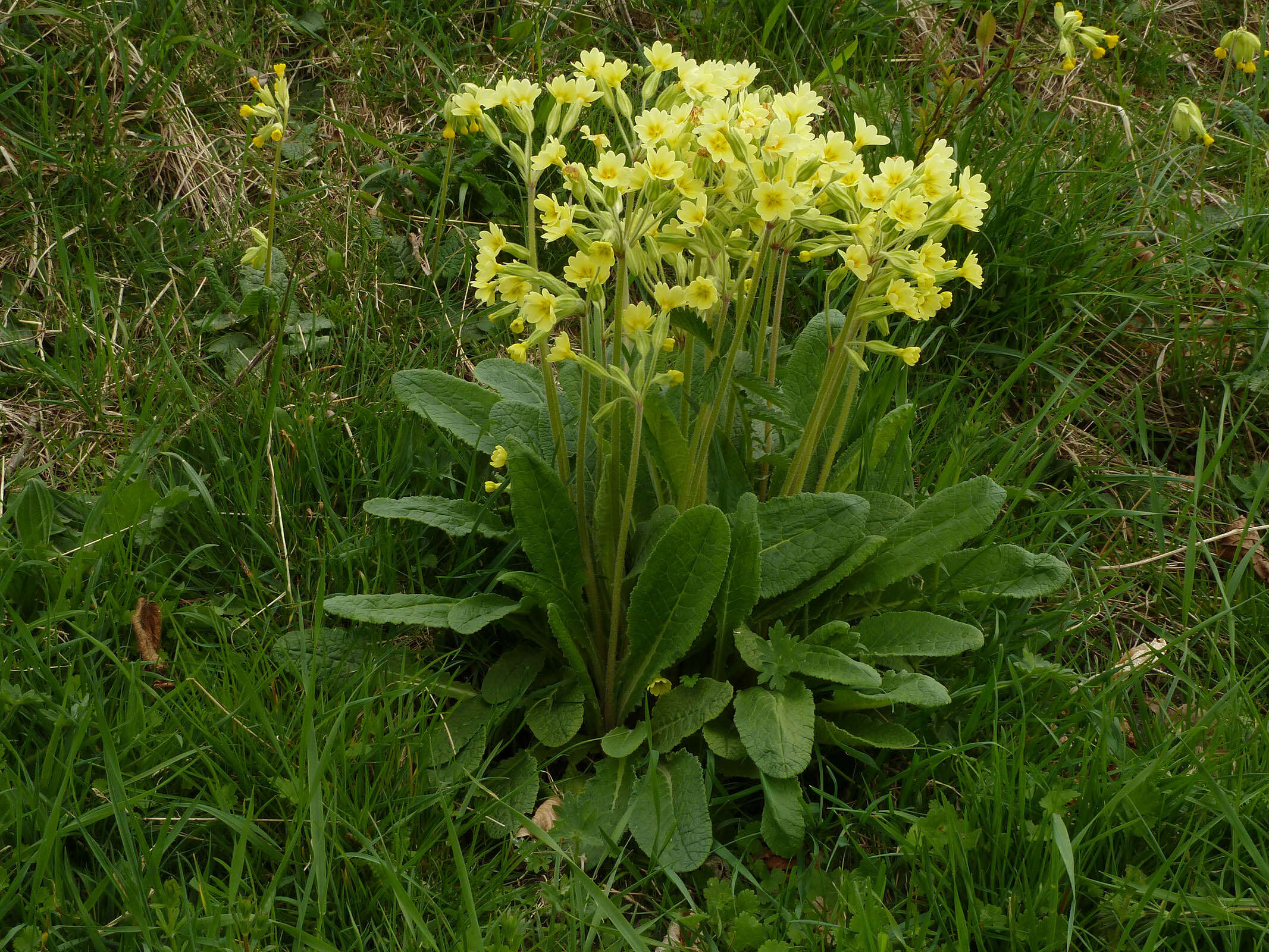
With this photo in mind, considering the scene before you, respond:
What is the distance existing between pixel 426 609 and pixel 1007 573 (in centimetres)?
122

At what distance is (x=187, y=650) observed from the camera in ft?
6.99

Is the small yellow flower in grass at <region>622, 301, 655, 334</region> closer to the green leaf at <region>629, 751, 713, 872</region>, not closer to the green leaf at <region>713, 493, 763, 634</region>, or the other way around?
the green leaf at <region>713, 493, 763, 634</region>

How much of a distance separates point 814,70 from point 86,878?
312 centimetres

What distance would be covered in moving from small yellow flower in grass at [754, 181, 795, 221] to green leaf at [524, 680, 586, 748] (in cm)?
101

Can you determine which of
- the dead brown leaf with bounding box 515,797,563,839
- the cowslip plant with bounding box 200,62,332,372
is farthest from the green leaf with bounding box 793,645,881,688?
the cowslip plant with bounding box 200,62,332,372

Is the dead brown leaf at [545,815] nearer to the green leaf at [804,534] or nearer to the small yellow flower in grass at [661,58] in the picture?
the green leaf at [804,534]

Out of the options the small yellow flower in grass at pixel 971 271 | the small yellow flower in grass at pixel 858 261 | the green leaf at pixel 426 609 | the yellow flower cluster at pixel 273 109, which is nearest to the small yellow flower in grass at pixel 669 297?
the small yellow flower in grass at pixel 858 261

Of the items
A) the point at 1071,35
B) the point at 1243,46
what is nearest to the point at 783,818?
the point at 1071,35

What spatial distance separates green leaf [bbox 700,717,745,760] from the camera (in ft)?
7.07

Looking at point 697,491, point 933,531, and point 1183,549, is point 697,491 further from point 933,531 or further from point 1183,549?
point 1183,549

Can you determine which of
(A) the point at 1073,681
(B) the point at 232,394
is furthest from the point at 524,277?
(A) the point at 1073,681

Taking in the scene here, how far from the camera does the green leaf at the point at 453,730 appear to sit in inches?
82.0

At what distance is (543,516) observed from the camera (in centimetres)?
220

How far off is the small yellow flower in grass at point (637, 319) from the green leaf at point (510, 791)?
84 cm
